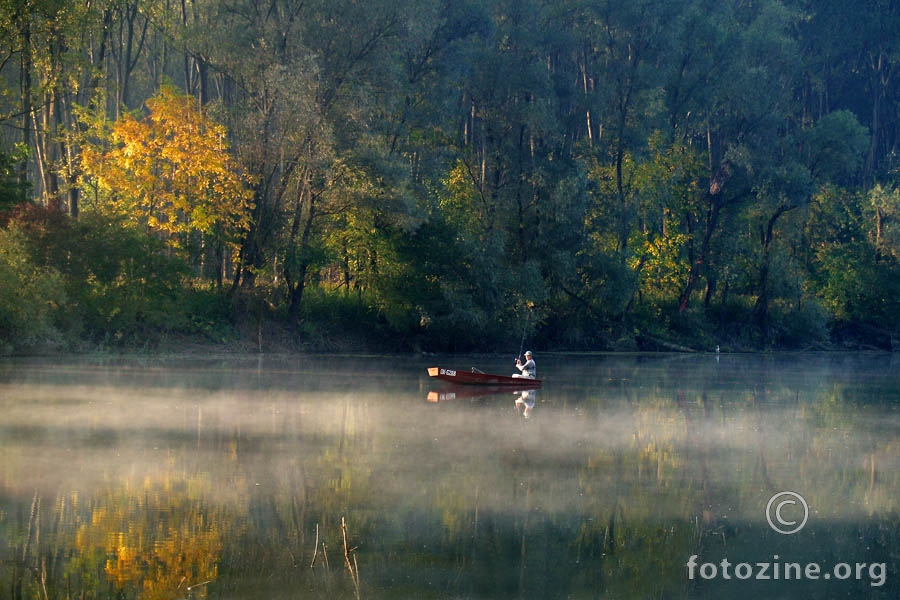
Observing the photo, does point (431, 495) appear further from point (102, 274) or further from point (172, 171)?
point (172, 171)

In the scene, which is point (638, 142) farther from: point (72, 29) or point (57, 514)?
point (57, 514)

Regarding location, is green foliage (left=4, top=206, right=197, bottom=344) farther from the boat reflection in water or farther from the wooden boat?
the boat reflection in water

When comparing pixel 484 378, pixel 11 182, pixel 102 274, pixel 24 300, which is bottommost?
pixel 484 378

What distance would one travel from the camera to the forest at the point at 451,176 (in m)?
44.5

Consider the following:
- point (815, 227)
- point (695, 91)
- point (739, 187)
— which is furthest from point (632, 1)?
point (815, 227)

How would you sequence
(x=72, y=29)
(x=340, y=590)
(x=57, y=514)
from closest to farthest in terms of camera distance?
(x=340, y=590) → (x=57, y=514) → (x=72, y=29)

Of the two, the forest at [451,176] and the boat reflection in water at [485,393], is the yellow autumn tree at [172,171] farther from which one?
the boat reflection in water at [485,393]

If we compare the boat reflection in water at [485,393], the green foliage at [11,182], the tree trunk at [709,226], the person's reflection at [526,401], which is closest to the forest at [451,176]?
the green foliage at [11,182]

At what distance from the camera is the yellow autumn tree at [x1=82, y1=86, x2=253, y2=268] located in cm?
4519

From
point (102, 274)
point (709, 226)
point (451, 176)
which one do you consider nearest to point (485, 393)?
point (102, 274)

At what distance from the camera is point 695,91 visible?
61.8 m

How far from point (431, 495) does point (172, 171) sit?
33.7 metres

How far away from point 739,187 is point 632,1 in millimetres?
13631

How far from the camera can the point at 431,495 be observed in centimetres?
1669
